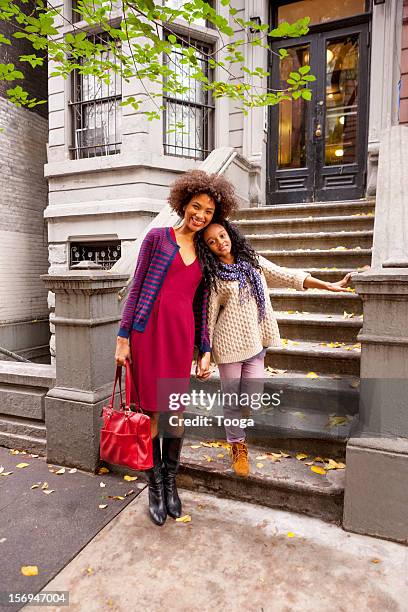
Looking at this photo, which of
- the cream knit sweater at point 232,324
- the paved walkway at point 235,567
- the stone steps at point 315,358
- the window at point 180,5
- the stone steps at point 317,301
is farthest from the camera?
the window at point 180,5

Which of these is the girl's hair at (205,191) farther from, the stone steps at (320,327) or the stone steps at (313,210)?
the stone steps at (313,210)

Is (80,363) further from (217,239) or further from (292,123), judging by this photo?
(292,123)

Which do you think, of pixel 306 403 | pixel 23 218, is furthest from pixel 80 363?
pixel 23 218

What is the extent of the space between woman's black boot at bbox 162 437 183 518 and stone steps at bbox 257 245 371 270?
2.81 metres

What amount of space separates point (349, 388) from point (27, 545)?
253 cm

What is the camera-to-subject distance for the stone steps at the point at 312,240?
489 centimetres

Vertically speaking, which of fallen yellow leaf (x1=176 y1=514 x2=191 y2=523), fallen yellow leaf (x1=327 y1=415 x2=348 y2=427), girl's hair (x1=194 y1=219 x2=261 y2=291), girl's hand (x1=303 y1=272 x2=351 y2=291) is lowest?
fallen yellow leaf (x1=176 y1=514 x2=191 y2=523)

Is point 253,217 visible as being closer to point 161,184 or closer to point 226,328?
point 161,184

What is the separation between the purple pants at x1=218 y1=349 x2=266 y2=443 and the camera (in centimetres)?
278

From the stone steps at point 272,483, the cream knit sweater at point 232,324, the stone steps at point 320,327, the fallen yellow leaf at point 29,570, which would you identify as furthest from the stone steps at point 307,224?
the fallen yellow leaf at point 29,570

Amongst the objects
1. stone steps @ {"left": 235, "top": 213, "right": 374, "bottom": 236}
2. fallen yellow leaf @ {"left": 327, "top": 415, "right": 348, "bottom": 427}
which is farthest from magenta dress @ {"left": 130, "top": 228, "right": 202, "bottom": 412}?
stone steps @ {"left": 235, "top": 213, "right": 374, "bottom": 236}

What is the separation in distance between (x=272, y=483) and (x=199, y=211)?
6.22ft

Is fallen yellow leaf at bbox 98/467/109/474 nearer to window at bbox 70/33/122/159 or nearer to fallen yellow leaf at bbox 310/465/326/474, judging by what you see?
fallen yellow leaf at bbox 310/465/326/474

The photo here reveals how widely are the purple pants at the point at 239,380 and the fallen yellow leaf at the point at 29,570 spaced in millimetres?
1416
